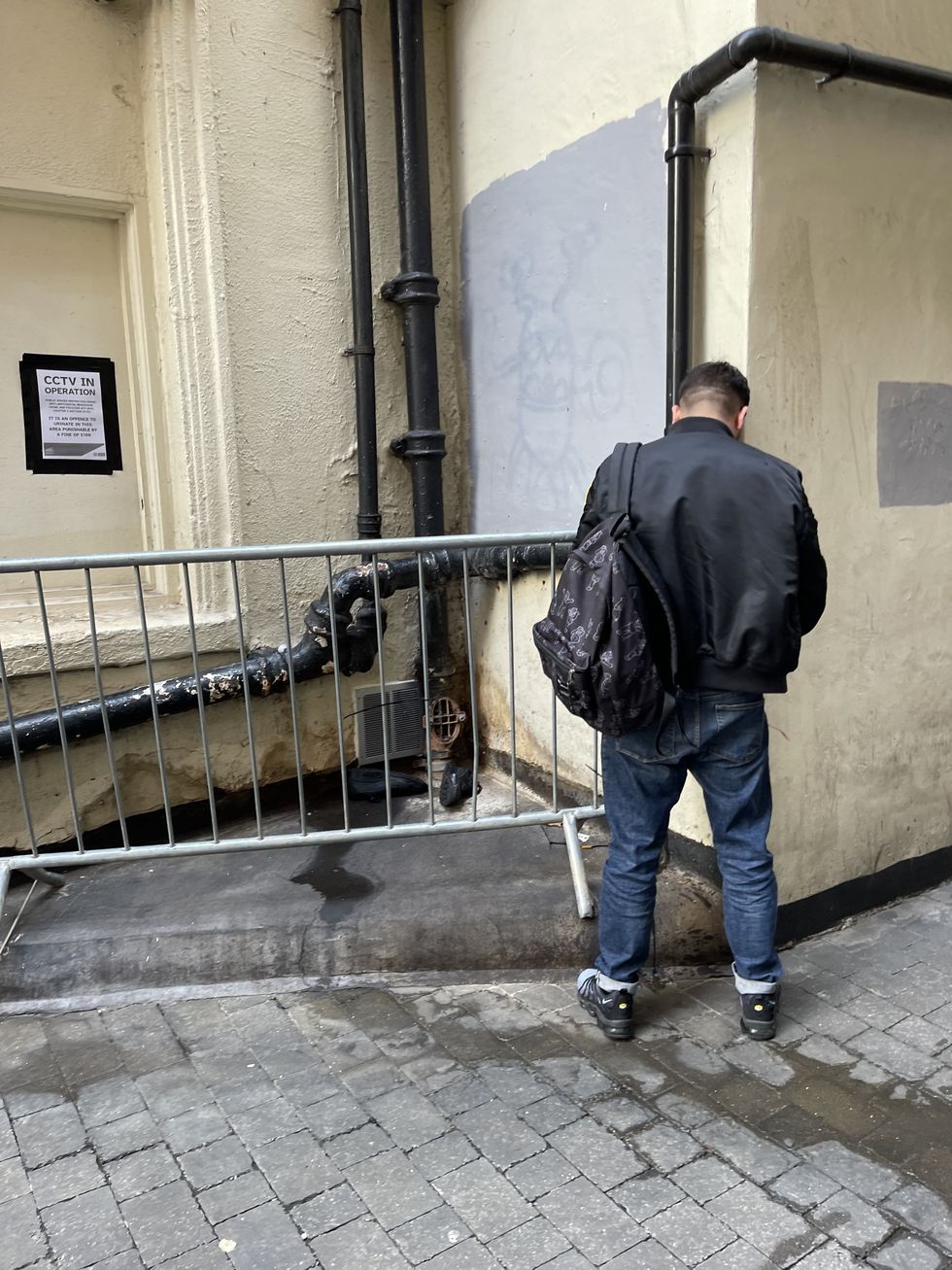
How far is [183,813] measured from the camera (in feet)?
15.4

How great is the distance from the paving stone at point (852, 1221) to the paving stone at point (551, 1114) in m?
0.63

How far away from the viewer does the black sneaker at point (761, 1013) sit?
3.12 metres

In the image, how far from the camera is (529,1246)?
90.9 inches

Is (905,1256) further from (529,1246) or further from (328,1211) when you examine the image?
(328,1211)

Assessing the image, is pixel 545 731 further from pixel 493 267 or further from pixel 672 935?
pixel 493 267

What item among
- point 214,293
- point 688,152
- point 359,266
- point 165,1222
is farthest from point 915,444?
point 165,1222

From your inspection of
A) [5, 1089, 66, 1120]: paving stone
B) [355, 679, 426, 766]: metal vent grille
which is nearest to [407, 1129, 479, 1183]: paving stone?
[5, 1089, 66, 1120]: paving stone

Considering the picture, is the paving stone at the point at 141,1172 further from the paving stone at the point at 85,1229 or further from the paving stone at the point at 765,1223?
the paving stone at the point at 765,1223

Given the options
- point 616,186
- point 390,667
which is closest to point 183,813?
point 390,667

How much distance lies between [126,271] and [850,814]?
4.12 meters

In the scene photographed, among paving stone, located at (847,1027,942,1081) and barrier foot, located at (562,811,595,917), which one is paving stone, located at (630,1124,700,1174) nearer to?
paving stone, located at (847,1027,942,1081)

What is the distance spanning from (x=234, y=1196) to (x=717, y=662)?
197 cm

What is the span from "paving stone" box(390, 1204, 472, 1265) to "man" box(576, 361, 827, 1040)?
36.7 inches

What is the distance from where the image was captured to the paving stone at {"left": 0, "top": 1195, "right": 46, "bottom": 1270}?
231 cm
